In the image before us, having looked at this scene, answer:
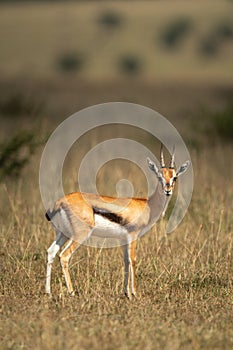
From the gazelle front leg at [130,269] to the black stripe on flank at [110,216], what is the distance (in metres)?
0.21

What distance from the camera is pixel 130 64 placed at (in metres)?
46.5

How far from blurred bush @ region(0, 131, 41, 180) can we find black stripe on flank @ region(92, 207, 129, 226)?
13.6ft

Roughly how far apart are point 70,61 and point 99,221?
4141 centimetres

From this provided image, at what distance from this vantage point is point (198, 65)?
42.5 metres

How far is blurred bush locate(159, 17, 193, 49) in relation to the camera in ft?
156

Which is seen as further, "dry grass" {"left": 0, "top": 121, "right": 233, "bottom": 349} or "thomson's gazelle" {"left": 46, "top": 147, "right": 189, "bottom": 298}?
"thomson's gazelle" {"left": 46, "top": 147, "right": 189, "bottom": 298}

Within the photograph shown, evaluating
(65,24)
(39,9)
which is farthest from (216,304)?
(39,9)

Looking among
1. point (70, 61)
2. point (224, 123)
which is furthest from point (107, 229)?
point (70, 61)

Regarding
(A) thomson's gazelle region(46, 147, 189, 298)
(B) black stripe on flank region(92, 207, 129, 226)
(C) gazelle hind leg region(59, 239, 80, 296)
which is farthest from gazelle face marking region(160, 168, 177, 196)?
(C) gazelle hind leg region(59, 239, 80, 296)

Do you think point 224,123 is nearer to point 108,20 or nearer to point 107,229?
point 107,229

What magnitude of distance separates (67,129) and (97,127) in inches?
40.1

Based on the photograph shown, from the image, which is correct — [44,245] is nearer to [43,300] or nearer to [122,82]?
[43,300]

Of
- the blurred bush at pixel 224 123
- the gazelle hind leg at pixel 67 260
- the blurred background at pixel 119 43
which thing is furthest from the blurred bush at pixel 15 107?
the gazelle hind leg at pixel 67 260

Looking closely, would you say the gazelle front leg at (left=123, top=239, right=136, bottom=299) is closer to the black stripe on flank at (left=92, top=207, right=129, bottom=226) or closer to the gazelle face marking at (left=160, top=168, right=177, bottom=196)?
the black stripe on flank at (left=92, top=207, right=129, bottom=226)
